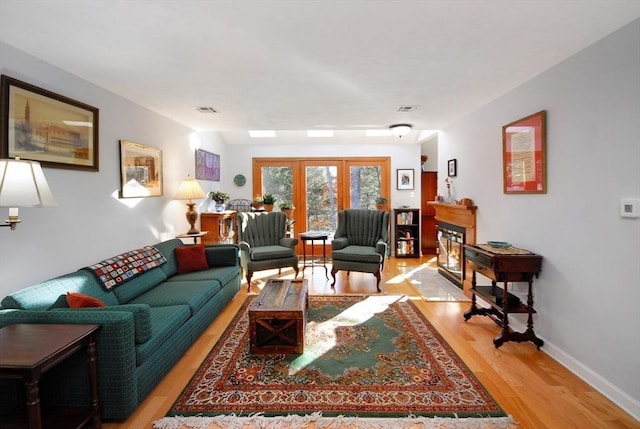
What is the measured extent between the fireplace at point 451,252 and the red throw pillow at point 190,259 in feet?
11.1

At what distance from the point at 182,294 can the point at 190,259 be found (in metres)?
0.89

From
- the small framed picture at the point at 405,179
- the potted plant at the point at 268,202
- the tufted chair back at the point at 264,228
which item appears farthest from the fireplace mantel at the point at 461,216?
the potted plant at the point at 268,202

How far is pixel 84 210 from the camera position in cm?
273

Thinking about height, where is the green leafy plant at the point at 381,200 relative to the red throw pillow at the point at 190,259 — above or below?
above

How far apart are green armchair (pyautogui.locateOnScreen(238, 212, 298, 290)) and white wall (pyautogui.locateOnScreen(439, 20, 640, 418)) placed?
297 centimetres

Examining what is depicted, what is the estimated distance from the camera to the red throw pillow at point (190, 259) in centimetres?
368

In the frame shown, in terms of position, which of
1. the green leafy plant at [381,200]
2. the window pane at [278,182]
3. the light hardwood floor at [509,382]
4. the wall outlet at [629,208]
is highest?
the window pane at [278,182]

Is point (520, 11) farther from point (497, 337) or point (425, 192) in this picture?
point (425, 192)

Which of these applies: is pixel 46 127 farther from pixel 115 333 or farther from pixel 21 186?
pixel 115 333

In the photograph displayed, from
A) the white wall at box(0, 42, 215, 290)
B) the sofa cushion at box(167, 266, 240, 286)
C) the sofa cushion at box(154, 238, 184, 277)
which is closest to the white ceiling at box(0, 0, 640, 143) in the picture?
the white wall at box(0, 42, 215, 290)

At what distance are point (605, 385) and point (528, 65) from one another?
2.39 m

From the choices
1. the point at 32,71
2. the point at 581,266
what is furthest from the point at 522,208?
the point at 32,71

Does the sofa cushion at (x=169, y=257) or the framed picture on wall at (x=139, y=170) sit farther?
the sofa cushion at (x=169, y=257)

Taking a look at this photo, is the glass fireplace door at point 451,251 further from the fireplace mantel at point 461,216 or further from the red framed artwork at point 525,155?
the red framed artwork at point 525,155
